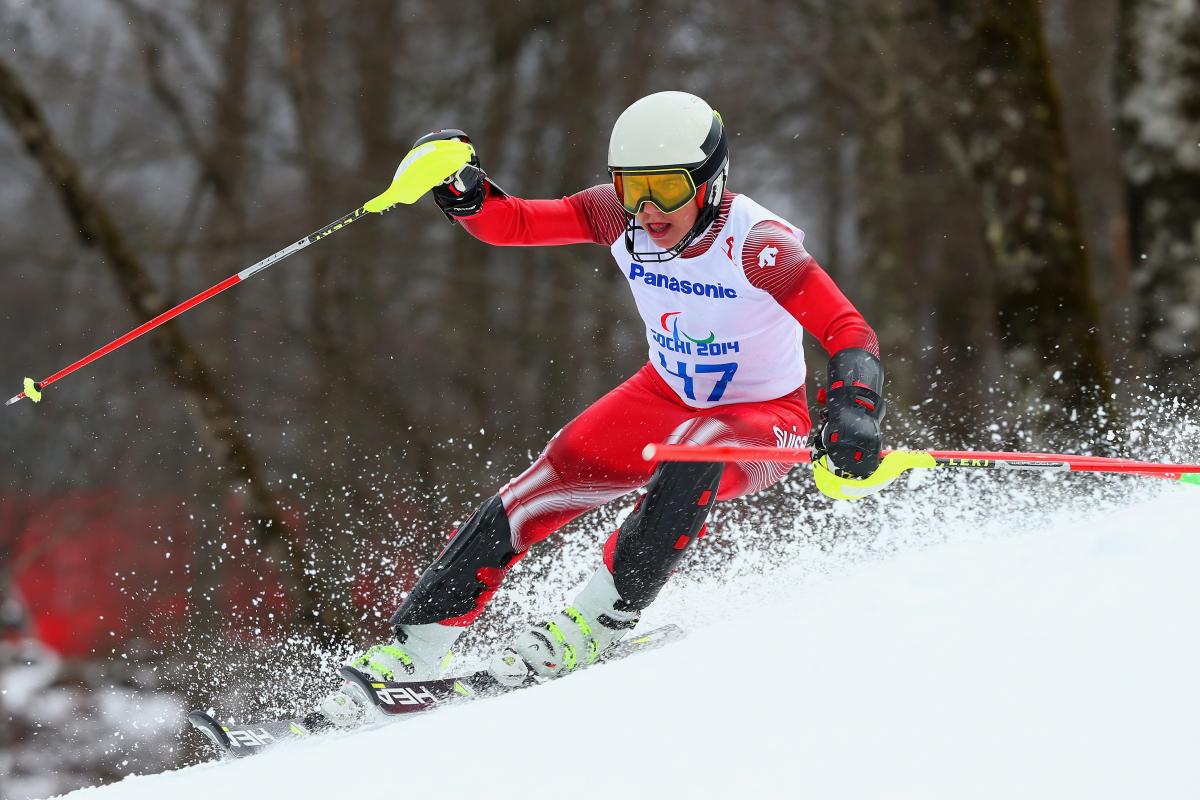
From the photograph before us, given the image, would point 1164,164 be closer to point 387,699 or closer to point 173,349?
point 387,699

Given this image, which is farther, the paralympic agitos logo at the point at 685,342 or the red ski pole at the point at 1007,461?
the paralympic agitos logo at the point at 685,342

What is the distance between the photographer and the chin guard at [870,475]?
3.12m

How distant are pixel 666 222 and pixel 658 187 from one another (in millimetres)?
118

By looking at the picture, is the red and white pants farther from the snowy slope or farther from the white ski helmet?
the snowy slope

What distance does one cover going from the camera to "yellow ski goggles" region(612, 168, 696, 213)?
136 inches

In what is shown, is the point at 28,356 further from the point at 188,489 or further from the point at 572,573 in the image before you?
the point at 572,573

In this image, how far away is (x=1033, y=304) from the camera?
7082 millimetres

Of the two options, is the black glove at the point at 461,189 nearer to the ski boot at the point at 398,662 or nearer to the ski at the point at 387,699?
the ski boot at the point at 398,662

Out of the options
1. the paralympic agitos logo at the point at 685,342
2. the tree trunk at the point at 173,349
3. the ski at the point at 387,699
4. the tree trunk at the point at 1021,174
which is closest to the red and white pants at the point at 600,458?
the paralympic agitos logo at the point at 685,342

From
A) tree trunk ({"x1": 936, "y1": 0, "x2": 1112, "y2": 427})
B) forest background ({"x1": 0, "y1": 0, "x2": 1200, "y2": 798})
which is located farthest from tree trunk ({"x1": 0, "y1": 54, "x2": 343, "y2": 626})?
tree trunk ({"x1": 936, "y1": 0, "x2": 1112, "y2": 427})

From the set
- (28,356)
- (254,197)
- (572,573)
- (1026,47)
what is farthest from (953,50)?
(28,356)

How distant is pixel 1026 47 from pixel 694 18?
7566 mm

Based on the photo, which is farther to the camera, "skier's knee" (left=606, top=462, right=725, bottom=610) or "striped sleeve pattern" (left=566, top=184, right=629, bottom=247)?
"striped sleeve pattern" (left=566, top=184, right=629, bottom=247)

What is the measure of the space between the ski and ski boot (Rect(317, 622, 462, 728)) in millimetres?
64
